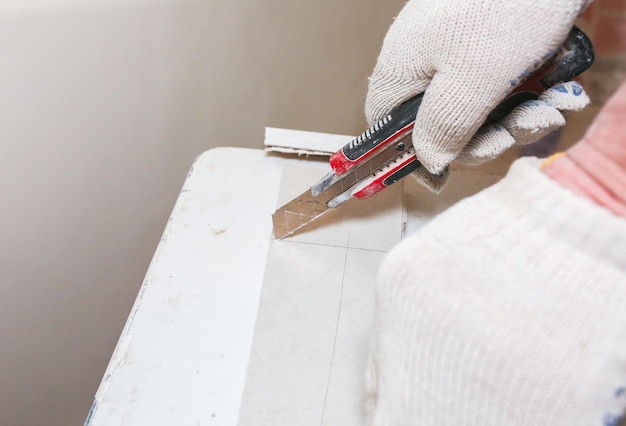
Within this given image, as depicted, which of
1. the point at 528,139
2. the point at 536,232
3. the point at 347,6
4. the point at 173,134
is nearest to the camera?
the point at 536,232

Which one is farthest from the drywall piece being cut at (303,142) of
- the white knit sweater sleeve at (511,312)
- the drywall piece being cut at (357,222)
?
the white knit sweater sleeve at (511,312)

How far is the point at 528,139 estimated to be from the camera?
584 millimetres

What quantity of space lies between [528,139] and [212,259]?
39 cm

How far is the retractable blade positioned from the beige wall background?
33 centimetres

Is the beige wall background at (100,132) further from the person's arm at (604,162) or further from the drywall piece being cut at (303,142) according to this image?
the person's arm at (604,162)

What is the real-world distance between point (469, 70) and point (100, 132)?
1.88ft

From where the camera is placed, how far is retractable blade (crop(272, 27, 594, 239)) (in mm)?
528

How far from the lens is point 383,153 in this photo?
24.2 inches

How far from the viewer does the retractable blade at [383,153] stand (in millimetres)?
528

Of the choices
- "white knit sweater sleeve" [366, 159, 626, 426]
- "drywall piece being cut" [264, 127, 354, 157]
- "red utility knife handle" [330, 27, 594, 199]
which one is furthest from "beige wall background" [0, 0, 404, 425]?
"white knit sweater sleeve" [366, 159, 626, 426]

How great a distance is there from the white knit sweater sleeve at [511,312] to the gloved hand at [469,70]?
0.36 ft

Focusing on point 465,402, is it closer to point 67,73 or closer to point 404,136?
point 404,136

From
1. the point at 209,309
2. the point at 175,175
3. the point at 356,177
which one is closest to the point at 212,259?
A: the point at 209,309

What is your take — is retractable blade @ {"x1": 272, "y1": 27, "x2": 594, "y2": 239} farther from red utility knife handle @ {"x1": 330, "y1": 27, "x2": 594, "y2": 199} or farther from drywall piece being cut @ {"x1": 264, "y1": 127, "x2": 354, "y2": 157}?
drywall piece being cut @ {"x1": 264, "y1": 127, "x2": 354, "y2": 157}
